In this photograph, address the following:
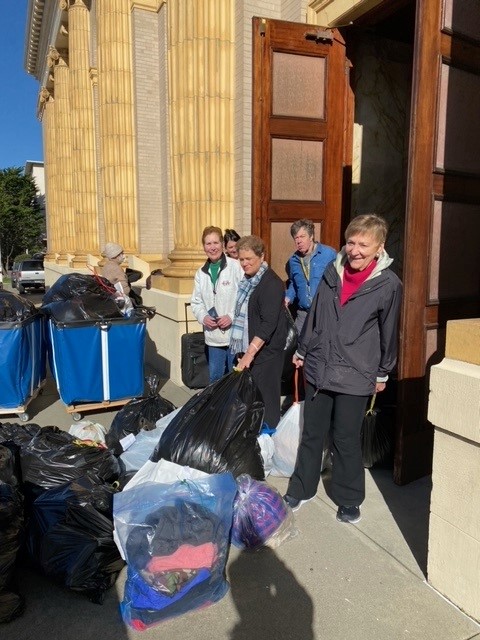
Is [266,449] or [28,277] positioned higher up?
[266,449]

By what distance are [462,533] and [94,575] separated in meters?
1.70

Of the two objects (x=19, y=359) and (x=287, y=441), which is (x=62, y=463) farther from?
(x=19, y=359)

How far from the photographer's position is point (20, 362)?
4.39 m

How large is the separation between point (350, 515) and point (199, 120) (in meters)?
5.10

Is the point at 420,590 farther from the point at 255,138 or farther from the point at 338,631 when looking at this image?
the point at 255,138

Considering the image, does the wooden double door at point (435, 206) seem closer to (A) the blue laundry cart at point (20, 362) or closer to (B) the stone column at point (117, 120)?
(A) the blue laundry cart at point (20, 362)

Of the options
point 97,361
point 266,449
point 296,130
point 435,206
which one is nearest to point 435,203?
point 435,206

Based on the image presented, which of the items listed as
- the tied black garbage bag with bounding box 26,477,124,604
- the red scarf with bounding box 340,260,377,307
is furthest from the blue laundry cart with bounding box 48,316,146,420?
the red scarf with bounding box 340,260,377,307

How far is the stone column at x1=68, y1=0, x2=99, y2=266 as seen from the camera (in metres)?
13.9

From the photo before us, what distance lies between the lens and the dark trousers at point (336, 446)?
Result: 9.37ft

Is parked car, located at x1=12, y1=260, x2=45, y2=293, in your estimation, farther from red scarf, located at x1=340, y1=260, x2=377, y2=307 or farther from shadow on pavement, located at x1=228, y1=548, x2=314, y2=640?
shadow on pavement, located at x1=228, y1=548, x2=314, y2=640

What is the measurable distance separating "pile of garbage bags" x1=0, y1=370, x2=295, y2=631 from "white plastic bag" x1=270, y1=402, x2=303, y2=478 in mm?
369

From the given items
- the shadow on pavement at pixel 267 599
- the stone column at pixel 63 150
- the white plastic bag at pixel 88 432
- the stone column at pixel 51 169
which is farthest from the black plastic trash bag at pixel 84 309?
the stone column at pixel 51 169

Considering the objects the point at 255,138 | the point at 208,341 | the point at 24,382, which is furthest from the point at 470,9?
the point at 24,382
